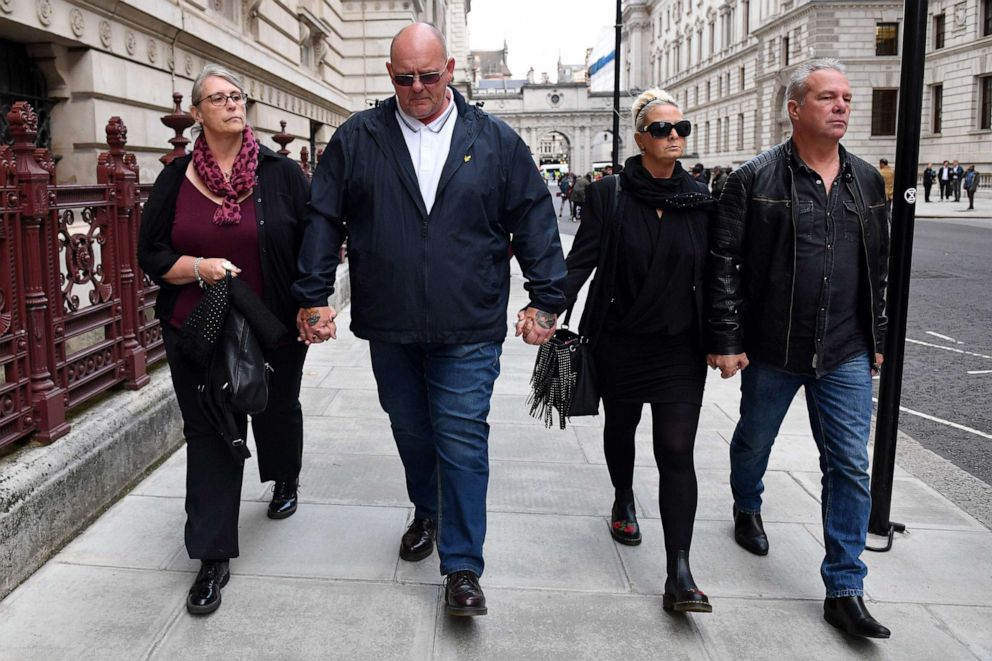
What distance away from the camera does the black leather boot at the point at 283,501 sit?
413 centimetres

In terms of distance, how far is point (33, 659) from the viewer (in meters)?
2.86

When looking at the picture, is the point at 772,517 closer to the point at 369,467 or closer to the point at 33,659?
the point at 369,467

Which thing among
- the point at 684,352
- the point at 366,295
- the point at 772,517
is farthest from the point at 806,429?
the point at 366,295

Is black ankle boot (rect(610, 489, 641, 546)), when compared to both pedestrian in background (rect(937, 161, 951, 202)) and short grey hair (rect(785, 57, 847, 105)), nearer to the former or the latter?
short grey hair (rect(785, 57, 847, 105))

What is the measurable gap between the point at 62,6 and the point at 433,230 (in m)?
7.33

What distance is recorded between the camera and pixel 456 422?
3305 millimetres

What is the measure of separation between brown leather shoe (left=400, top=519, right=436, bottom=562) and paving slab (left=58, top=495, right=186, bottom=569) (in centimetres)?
94

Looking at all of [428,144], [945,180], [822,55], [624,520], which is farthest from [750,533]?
[822,55]

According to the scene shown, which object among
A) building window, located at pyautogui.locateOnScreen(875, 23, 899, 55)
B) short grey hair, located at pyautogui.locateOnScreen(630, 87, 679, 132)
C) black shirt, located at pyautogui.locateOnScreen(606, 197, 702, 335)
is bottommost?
black shirt, located at pyautogui.locateOnScreen(606, 197, 702, 335)

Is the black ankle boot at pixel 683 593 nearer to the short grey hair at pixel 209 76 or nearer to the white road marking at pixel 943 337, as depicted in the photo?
the short grey hair at pixel 209 76

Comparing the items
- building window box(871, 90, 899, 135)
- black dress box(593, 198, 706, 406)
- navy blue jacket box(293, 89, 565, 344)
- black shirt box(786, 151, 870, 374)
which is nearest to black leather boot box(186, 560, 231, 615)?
navy blue jacket box(293, 89, 565, 344)

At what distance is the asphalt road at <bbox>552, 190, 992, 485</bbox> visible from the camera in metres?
5.78

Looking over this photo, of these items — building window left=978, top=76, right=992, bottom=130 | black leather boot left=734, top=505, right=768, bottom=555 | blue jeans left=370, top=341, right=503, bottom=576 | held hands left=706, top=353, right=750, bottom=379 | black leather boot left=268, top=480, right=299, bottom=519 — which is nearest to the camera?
blue jeans left=370, top=341, right=503, bottom=576

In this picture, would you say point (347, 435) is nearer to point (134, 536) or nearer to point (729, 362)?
point (134, 536)
